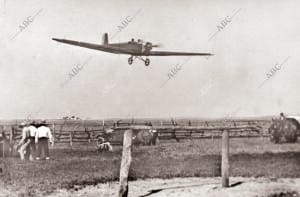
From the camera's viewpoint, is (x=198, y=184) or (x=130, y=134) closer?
(x=130, y=134)

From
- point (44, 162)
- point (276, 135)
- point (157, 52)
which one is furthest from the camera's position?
point (276, 135)

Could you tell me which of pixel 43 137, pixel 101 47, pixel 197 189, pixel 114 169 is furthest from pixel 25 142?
pixel 197 189

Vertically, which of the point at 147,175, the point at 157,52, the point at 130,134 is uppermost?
the point at 157,52

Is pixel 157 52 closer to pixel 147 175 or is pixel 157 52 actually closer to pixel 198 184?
pixel 147 175

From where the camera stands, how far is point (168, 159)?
15742mm

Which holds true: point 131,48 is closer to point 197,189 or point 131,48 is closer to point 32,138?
point 32,138

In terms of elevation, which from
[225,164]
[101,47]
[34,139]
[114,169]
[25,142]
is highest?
[101,47]

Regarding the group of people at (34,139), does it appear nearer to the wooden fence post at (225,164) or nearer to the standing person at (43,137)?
the standing person at (43,137)

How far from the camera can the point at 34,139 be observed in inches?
636

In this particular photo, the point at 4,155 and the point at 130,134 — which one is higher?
the point at 130,134

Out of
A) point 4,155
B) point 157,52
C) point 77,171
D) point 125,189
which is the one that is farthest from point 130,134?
point 157,52

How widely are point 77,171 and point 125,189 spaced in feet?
14.8

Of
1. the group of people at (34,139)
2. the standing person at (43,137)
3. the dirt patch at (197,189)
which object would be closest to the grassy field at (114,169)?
A: the group of people at (34,139)

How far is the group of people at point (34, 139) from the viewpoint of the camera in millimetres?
15859
